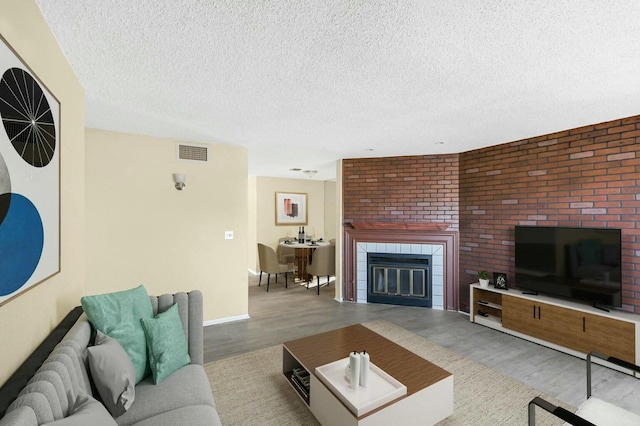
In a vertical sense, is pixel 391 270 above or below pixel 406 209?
below

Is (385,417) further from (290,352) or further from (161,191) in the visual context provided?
(161,191)

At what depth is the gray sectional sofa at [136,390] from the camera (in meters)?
0.95

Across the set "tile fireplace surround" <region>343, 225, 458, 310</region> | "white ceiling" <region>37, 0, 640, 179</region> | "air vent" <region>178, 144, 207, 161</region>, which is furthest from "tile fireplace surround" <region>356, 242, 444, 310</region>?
"air vent" <region>178, 144, 207, 161</region>

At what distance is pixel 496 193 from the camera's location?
4.00 metres

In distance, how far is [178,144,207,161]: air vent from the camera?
Result: 3.68 metres

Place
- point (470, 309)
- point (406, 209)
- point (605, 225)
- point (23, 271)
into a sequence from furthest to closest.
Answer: point (406, 209) < point (470, 309) < point (605, 225) < point (23, 271)

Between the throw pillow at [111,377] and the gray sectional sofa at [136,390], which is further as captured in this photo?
the throw pillow at [111,377]

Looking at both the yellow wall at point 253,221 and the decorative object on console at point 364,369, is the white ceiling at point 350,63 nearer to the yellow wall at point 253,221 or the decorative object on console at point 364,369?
the decorative object on console at point 364,369

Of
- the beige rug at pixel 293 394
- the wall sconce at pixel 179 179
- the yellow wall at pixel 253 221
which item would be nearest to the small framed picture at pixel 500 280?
the beige rug at pixel 293 394

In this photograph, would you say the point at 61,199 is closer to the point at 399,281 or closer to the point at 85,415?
the point at 85,415

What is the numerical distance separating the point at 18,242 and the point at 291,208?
6351 mm

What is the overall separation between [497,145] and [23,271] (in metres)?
4.75

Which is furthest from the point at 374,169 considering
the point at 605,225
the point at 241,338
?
the point at 241,338

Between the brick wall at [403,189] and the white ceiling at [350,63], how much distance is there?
1.31 m
